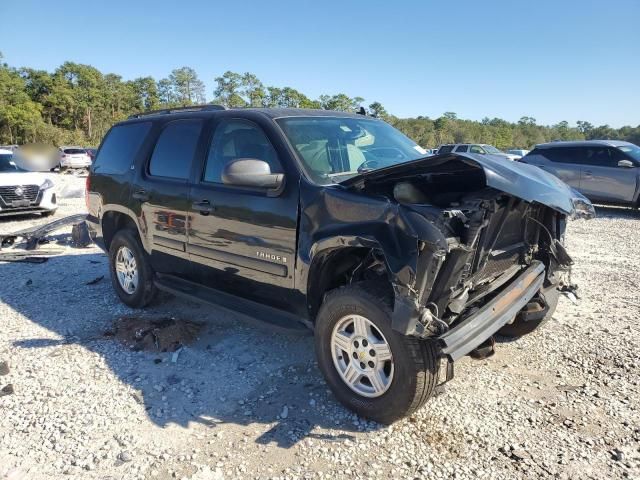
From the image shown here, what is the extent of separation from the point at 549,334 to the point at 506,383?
1.12 m

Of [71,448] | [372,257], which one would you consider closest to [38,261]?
[71,448]

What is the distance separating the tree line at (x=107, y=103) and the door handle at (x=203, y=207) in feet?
135

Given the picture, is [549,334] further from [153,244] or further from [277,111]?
[153,244]

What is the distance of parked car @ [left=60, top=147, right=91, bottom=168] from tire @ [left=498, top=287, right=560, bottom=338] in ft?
101

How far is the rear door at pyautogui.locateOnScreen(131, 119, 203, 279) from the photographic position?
427 cm

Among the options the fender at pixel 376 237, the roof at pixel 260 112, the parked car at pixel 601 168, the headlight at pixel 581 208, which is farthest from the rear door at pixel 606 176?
the fender at pixel 376 237

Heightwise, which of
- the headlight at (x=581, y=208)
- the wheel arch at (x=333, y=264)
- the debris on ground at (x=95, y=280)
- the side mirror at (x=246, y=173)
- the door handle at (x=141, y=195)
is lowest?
the debris on ground at (x=95, y=280)

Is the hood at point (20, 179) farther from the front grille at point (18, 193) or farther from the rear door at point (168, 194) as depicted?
the rear door at point (168, 194)

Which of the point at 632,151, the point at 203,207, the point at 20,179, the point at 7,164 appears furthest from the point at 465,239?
the point at 7,164

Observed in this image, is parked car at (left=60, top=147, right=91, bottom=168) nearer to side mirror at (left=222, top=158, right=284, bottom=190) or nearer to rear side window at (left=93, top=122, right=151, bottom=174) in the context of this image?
rear side window at (left=93, top=122, right=151, bottom=174)

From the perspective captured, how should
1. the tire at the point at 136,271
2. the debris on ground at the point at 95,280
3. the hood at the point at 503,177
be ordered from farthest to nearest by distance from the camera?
the debris on ground at the point at 95,280 → the tire at the point at 136,271 → the hood at the point at 503,177

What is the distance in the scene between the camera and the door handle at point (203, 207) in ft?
12.8

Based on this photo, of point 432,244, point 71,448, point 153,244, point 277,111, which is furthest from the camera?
point 153,244

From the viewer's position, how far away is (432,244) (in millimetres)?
2531
